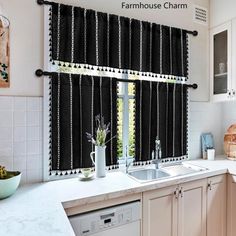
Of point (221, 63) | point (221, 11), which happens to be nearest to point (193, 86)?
point (221, 63)

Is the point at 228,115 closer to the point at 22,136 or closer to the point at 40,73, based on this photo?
the point at 40,73

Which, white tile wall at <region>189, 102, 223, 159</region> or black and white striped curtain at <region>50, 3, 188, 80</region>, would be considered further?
white tile wall at <region>189, 102, 223, 159</region>

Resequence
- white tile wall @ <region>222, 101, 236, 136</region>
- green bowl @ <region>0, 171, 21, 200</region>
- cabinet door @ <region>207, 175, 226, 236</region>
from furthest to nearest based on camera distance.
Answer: white tile wall @ <region>222, 101, 236, 136</region> < cabinet door @ <region>207, 175, 226, 236</region> < green bowl @ <region>0, 171, 21, 200</region>

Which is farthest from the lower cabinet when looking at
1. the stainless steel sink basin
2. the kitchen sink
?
the stainless steel sink basin

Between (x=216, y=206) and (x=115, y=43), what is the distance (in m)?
1.80

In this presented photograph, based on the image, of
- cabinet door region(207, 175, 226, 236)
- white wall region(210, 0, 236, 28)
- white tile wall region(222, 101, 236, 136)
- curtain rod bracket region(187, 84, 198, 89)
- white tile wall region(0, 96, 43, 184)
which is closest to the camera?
white tile wall region(0, 96, 43, 184)

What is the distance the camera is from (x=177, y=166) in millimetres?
2201

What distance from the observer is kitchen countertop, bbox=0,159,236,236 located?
0.99 meters

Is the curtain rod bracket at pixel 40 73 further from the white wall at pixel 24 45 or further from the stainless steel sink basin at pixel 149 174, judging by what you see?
the stainless steel sink basin at pixel 149 174

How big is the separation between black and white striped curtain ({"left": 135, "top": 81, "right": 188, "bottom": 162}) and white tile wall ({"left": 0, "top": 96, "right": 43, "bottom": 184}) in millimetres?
898

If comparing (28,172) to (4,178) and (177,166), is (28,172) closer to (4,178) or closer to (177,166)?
(4,178)

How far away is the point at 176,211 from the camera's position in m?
1.75

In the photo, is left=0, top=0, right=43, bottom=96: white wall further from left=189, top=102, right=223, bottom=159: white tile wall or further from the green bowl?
left=189, top=102, right=223, bottom=159: white tile wall

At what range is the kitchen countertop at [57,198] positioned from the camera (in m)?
0.99
